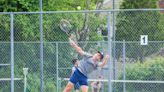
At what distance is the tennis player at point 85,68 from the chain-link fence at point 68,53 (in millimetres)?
310

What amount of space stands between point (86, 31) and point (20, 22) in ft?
6.86

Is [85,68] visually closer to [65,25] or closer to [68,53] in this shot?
[68,53]

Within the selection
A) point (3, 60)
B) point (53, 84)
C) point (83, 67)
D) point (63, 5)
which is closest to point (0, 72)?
point (3, 60)

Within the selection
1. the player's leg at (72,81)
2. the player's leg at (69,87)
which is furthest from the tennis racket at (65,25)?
the player's leg at (69,87)

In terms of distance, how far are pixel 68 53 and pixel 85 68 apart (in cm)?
167

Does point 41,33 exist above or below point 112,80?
above

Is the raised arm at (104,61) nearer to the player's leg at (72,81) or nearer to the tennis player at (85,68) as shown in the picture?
the tennis player at (85,68)

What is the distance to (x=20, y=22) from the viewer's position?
19.0 metres

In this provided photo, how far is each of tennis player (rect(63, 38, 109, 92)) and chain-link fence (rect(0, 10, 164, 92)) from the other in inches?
12.2

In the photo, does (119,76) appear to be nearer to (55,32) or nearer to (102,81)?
(102,81)

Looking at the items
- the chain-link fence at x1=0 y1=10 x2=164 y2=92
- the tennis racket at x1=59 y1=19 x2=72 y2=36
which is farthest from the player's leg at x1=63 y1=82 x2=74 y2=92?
the tennis racket at x1=59 y1=19 x2=72 y2=36

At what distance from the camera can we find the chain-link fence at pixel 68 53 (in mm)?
17641

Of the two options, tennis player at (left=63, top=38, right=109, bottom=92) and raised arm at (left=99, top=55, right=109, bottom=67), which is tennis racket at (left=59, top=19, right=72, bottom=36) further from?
raised arm at (left=99, top=55, right=109, bottom=67)

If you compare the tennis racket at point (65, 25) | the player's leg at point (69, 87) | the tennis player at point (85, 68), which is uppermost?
the tennis racket at point (65, 25)
